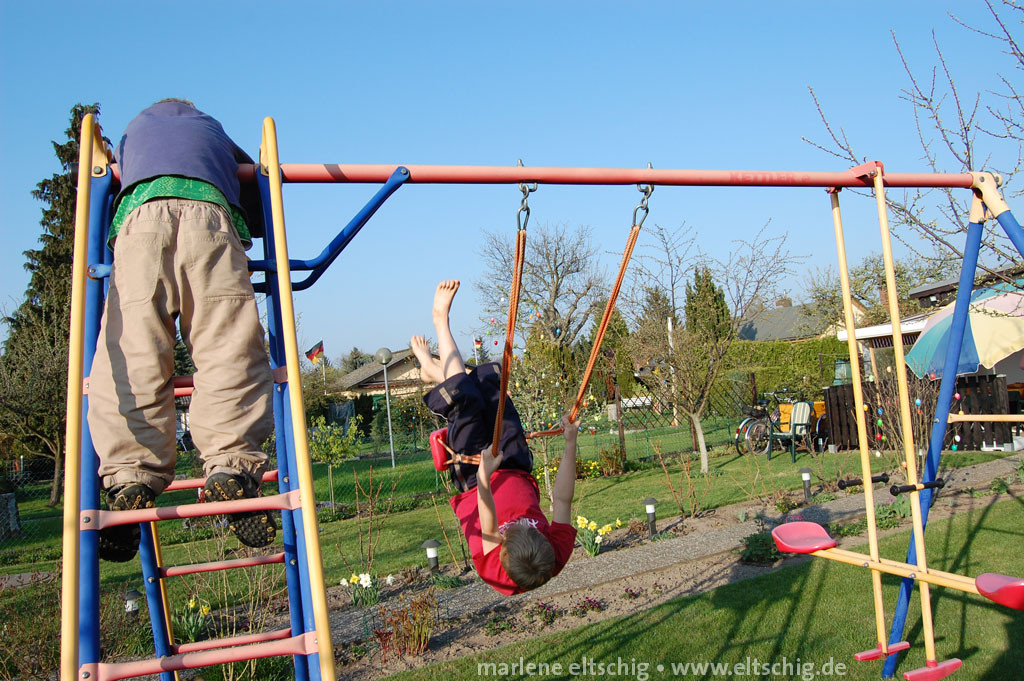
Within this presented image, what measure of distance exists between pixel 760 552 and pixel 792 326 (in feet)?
99.9

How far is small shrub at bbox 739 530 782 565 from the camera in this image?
20.9 ft

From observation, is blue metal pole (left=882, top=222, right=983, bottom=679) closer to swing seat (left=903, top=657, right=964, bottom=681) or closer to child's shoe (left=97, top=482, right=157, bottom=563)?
swing seat (left=903, top=657, right=964, bottom=681)

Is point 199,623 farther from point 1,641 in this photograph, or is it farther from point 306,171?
point 306,171

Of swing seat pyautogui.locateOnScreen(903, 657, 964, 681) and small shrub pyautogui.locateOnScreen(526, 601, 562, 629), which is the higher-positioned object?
swing seat pyautogui.locateOnScreen(903, 657, 964, 681)

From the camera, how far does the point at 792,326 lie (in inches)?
1363

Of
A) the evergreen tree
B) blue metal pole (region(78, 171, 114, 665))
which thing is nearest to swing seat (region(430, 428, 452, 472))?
blue metal pole (region(78, 171, 114, 665))

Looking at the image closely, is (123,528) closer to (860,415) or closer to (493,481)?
(493,481)

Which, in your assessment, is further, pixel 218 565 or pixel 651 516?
pixel 651 516

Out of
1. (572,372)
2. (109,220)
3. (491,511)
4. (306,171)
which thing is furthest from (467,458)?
(572,372)

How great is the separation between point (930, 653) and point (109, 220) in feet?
11.5

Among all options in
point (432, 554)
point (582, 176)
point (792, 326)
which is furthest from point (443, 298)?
point (792, 326)

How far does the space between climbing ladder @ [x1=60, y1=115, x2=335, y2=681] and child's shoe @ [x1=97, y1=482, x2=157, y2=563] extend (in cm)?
5

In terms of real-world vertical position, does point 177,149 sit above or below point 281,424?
above

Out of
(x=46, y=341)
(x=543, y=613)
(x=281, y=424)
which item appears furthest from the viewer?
(x=46, y=341)
